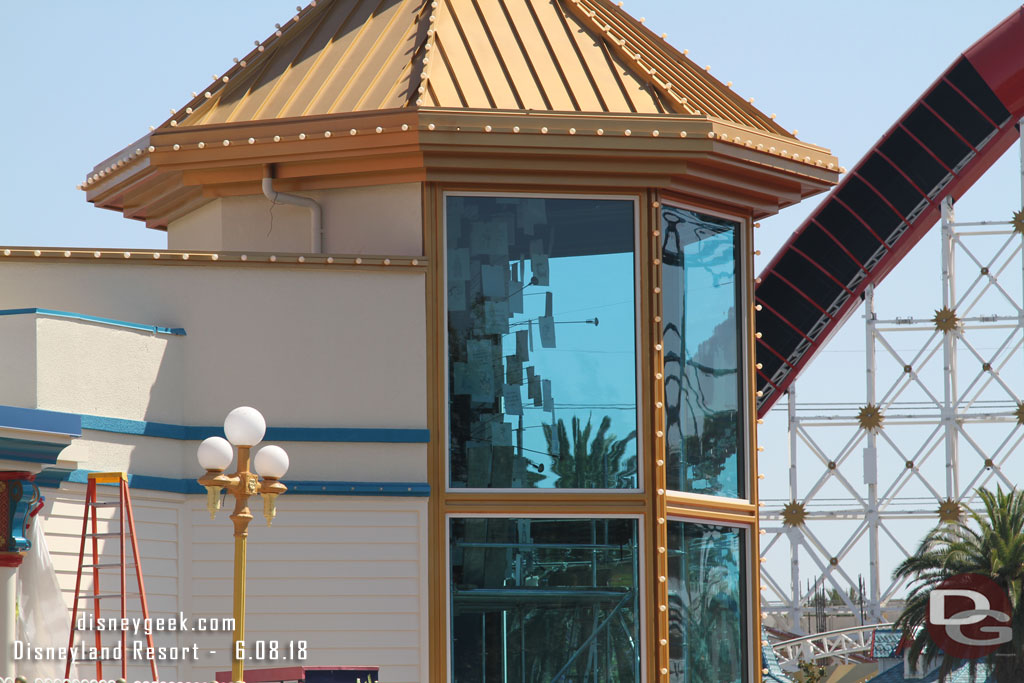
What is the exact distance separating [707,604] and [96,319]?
5.82 metres

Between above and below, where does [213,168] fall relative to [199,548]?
above

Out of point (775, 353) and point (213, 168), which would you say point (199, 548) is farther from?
point (775, 353)

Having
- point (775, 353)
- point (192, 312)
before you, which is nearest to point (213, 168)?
point (192, 312)

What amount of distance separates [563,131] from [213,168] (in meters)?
3.30

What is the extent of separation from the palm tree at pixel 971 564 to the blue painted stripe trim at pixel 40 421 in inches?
899

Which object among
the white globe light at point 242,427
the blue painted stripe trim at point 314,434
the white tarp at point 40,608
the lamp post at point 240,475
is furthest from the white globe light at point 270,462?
the blue painted stripe trim at point 314,434

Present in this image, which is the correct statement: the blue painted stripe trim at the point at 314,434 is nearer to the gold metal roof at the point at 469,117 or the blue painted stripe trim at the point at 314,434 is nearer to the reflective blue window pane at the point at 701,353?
the gold metal roof at the point at 469,117

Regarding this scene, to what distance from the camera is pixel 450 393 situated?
1402 cm

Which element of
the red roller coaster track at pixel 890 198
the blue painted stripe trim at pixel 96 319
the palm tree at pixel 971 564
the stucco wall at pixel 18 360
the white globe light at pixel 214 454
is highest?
the red roller coaster track at pixel 890 198

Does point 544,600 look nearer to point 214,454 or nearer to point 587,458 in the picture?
point 587,458

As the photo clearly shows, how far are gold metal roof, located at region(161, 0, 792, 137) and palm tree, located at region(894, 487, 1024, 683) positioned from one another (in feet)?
59.8

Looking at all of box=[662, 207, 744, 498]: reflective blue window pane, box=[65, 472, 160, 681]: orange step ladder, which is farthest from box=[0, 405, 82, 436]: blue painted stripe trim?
box=[662, 207, 744, 498]: reflective blue window pane

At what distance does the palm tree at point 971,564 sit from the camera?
31203 mm

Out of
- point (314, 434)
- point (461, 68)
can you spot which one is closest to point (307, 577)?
point (314, 434)
